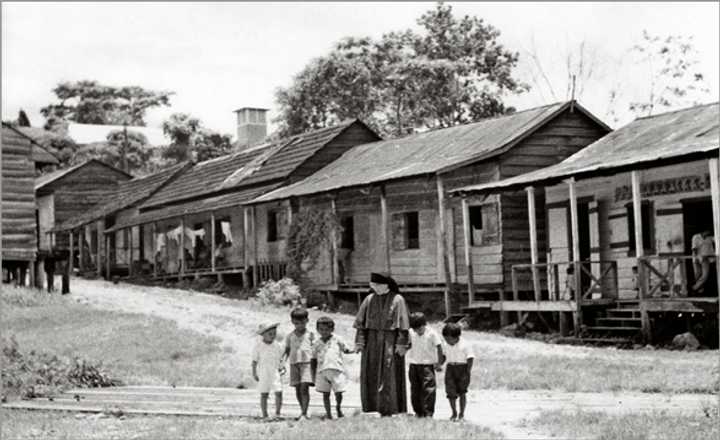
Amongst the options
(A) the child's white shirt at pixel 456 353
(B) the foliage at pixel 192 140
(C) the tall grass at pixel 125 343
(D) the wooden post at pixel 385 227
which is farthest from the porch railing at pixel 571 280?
(B) the foliage at pixel 192 140

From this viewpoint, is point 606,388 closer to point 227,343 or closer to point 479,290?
point 227,343

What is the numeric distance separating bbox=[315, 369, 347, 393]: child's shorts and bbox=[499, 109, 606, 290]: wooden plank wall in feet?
49.9

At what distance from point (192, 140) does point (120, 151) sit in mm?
8783

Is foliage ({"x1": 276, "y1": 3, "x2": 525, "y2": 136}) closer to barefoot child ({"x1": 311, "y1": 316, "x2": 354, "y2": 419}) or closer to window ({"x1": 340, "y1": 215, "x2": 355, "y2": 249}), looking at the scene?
window ({"x1": 340, "y1": 215, "x2": 355, "y2": 249})

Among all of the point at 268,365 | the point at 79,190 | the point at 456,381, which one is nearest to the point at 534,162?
the point at 456,381

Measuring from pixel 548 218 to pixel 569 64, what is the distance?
23579 millimetres

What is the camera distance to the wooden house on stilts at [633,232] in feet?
65.0

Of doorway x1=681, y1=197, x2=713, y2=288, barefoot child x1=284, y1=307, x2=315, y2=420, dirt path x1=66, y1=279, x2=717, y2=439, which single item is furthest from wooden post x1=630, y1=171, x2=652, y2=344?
barefoot child x1=284, y1=307, x2=315, y2=420

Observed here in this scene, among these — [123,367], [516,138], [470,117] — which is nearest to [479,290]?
[516,138]

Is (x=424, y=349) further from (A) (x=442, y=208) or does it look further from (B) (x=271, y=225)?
(B) (x=271, y=225)

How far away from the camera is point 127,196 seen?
1913 inches

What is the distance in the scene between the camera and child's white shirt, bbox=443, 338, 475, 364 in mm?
10820

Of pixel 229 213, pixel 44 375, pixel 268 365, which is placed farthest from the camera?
pixel 229 213

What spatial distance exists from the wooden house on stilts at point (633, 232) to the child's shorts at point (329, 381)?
32.1 ft
